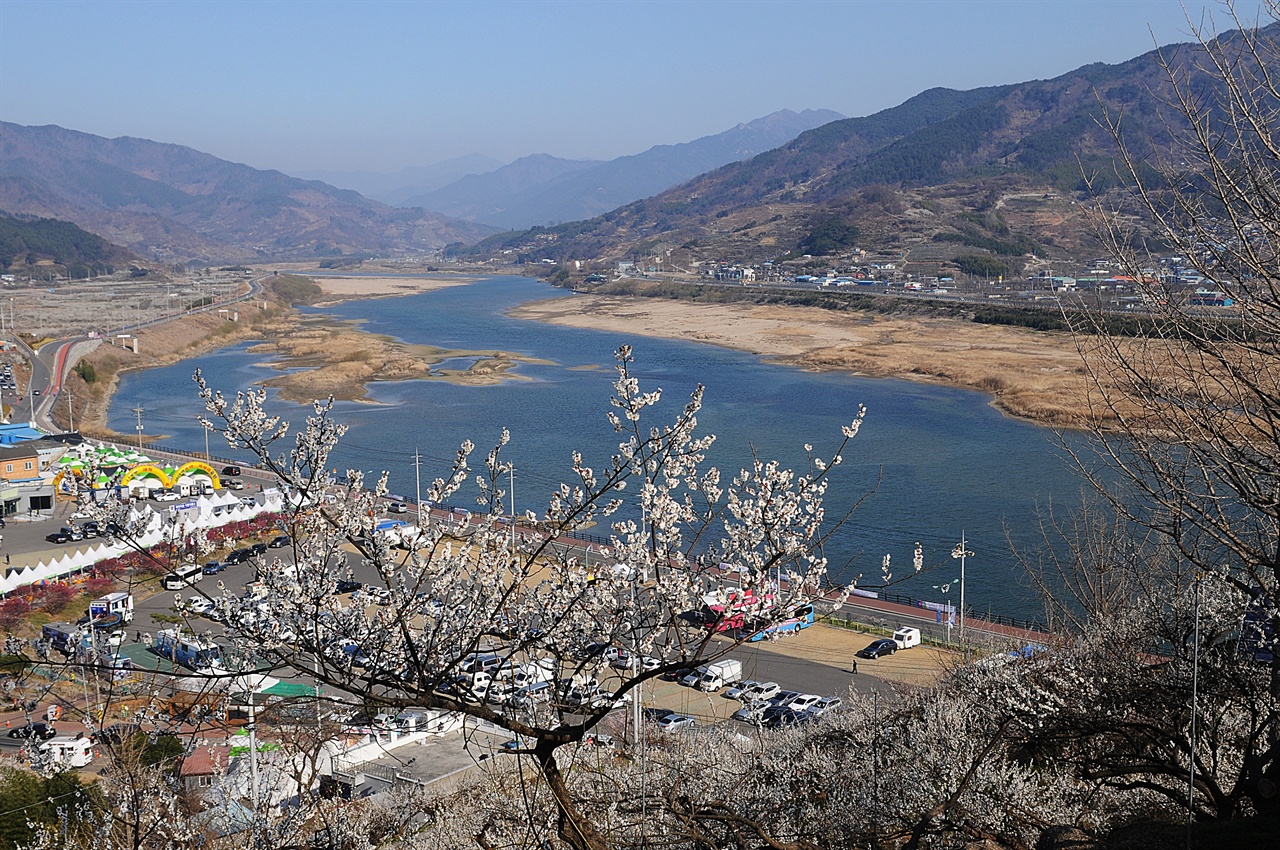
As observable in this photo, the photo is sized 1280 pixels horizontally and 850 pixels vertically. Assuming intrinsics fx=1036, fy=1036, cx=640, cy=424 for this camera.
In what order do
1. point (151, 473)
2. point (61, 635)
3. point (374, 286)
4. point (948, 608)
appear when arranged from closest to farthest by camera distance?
point (61, 635) → point (948, 608) → point (151, 473) → point (374, 286)

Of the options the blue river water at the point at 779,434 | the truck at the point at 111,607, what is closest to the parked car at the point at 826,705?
the blue river water at the point at 779,434

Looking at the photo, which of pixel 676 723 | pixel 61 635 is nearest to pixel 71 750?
pixel 61 635

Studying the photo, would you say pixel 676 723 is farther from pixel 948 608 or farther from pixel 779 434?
Result: pixel 779 434

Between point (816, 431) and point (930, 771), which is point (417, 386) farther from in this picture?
point (930, 771)

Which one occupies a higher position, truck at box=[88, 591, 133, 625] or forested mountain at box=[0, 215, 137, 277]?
forested mountain at box=[0, 215, 137, 277]

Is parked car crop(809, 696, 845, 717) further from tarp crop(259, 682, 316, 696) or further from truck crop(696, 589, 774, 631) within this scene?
truck crop(696, 589, 774, 631)

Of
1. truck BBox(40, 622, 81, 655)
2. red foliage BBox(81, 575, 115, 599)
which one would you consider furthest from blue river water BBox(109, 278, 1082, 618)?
truck BBox(40, 622, 81, 655)
